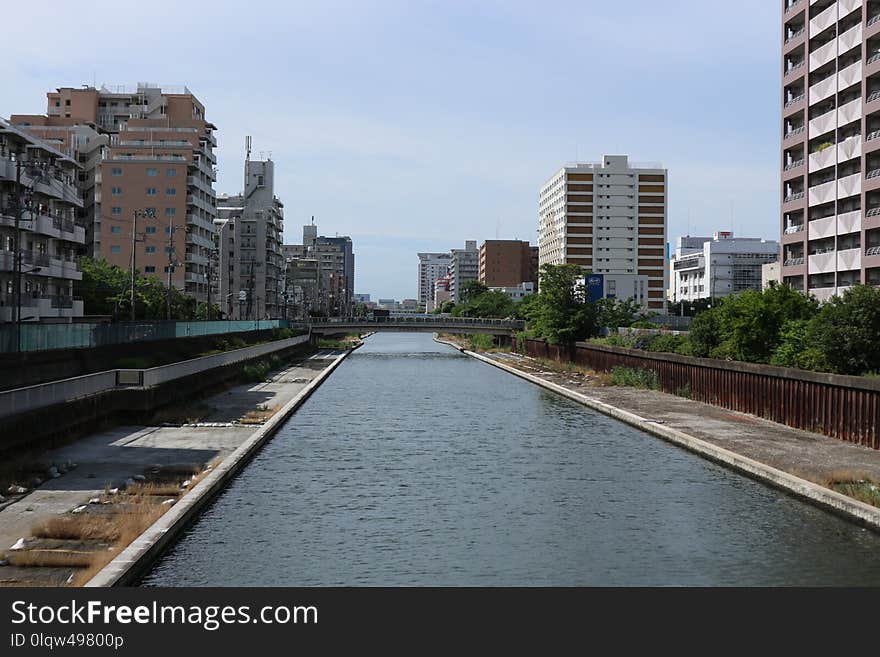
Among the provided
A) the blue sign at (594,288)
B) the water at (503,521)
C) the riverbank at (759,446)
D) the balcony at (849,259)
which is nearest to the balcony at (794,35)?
the balcony at (849,259)

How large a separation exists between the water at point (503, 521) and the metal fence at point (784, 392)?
5.90 metres

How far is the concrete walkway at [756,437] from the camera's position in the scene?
27453 mm

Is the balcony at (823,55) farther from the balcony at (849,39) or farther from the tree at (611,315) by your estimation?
the tree at (611,315)

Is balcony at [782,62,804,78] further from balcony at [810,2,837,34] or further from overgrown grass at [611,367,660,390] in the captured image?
overgrown grass at [611,367,660,390]

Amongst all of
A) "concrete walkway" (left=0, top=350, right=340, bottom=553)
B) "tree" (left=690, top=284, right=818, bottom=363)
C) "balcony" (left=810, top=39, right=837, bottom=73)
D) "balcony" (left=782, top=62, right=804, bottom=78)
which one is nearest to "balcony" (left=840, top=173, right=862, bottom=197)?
"balcony" (left=810, top=39, right=837, bottom=73)

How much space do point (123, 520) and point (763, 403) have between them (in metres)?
30.0

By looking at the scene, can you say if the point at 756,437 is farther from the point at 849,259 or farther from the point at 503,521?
the point at 849,259

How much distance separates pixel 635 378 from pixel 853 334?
2812 cm

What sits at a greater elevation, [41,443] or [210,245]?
[210,245]

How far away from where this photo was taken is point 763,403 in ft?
136

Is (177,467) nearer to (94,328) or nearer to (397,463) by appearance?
(397,463)

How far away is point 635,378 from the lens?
207 ft

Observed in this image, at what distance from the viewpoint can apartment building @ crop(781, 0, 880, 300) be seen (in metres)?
68.7
